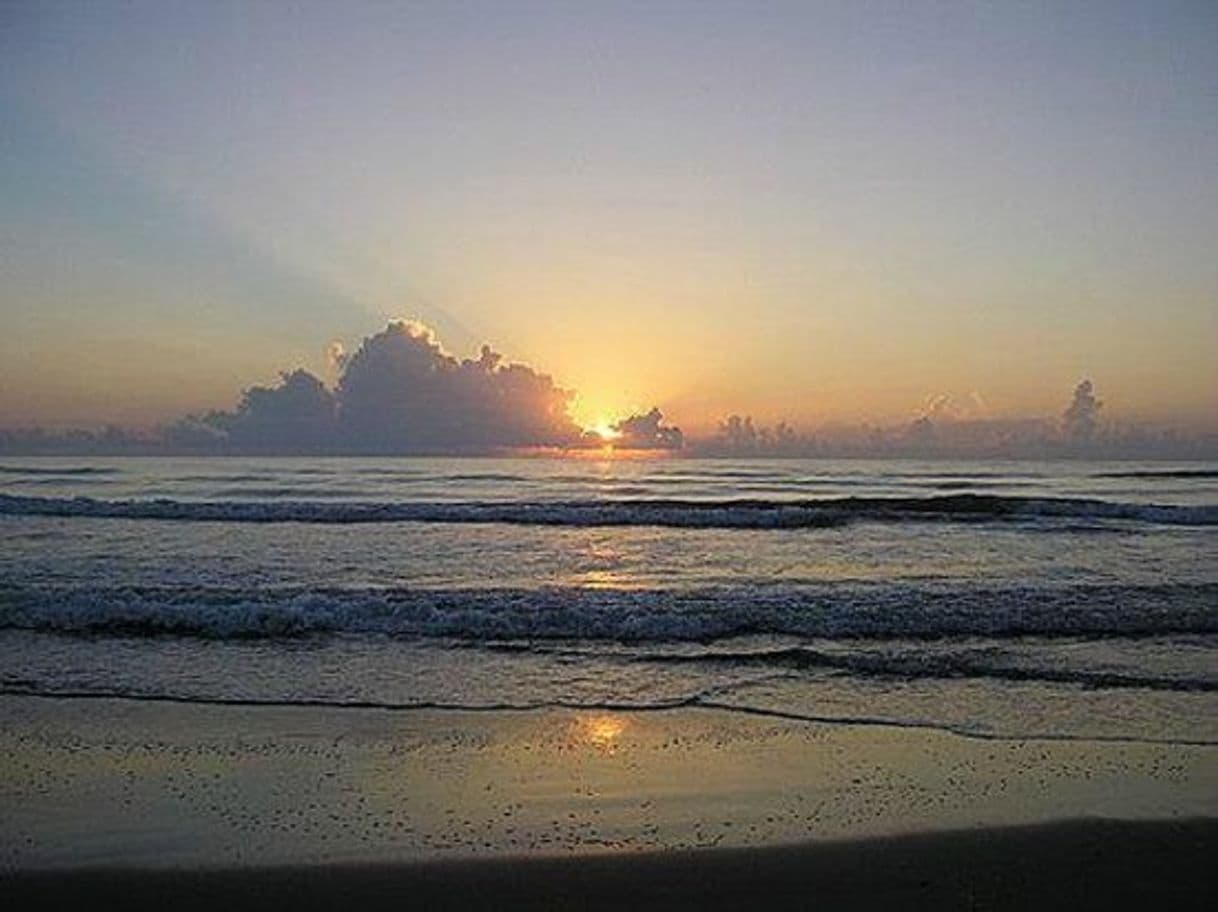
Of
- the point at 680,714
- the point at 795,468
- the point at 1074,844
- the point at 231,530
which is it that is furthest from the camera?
the point at 795,468

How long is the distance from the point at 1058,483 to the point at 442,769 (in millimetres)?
54582

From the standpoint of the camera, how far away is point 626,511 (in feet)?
111

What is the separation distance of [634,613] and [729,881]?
853 centimetres

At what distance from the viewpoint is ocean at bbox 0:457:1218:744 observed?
31.2 feet

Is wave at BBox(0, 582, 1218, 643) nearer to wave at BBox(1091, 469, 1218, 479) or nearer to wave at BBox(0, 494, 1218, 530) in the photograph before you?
wave at BBox(0, 494, 1218, 530)

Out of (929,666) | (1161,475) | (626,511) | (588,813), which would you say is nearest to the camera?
(588,813)

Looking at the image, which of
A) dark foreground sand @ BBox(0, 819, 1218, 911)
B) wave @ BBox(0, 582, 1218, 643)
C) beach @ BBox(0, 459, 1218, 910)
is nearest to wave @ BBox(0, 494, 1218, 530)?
beach @ BBox(0, 459, 1218, 910)

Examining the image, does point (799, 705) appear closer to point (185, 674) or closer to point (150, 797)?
point (150, 797)

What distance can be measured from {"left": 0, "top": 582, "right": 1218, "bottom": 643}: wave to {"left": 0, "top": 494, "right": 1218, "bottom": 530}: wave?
48.9ft

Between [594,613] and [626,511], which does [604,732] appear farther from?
[626,511]

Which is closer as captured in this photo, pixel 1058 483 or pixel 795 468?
pixel 1058 483

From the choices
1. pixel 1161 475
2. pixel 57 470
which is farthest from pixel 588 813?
pixel 1161 475

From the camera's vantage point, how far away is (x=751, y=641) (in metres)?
12.3

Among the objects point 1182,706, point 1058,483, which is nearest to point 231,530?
point 1182,706
